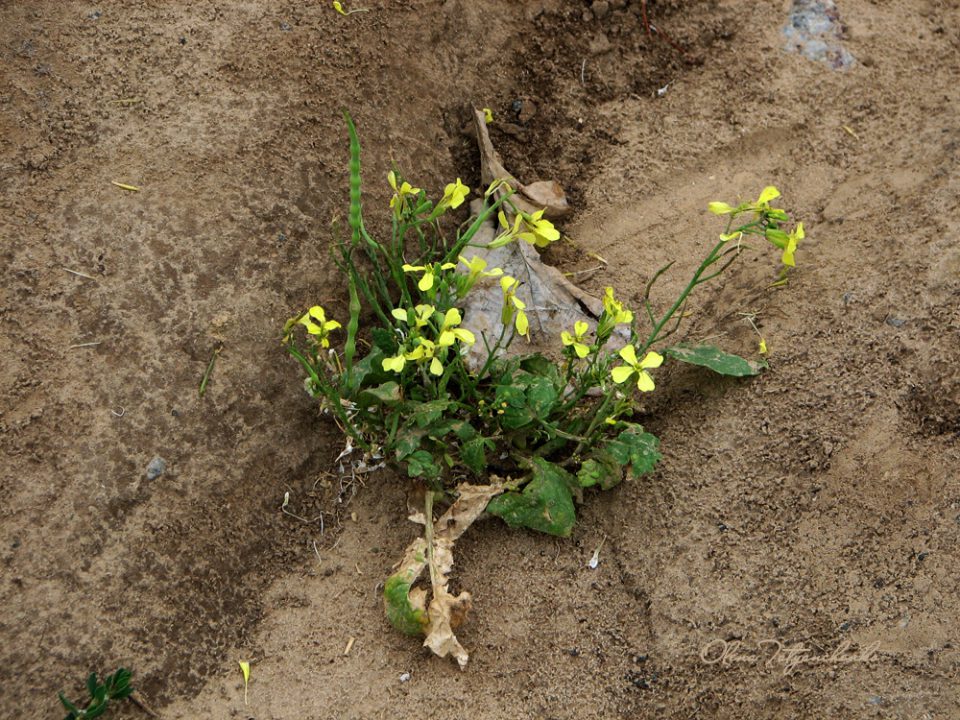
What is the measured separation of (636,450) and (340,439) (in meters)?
0.74

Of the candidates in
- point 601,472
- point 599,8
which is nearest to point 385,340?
point 601,472

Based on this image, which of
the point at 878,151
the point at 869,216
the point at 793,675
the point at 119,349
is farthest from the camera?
the point at 878,151

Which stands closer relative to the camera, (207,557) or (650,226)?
(207,557)

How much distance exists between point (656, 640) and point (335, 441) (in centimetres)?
90

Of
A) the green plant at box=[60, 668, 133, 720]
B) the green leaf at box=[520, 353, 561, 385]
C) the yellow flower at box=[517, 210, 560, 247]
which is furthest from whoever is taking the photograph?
A: the green leaf at box=[520, 353, 561, 385]

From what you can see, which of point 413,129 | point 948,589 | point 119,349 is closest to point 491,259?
point 413,129

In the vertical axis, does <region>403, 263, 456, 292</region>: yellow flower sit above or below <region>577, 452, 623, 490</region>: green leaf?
above

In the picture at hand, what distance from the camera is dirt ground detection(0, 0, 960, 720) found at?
2.17 metres

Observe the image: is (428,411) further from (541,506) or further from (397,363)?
(541,506)

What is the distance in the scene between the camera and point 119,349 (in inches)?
91.9

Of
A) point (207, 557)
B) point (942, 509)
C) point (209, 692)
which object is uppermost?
point (942, 509)

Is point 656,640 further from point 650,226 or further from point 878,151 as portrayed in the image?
point 878,151

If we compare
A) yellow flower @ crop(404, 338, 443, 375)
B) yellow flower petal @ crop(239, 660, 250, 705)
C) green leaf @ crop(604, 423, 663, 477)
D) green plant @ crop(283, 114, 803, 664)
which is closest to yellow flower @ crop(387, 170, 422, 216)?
green plant @ crop(283, 114, 803, 664)

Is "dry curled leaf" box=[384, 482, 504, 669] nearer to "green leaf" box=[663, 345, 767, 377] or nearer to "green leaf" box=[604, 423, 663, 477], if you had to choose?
"green leaf" box=[604, 423, 663, 477]
